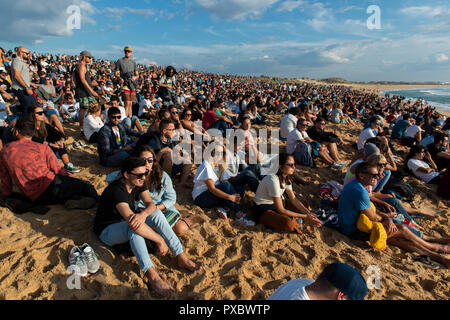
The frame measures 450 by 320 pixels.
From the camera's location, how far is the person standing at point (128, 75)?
7117 millimetres

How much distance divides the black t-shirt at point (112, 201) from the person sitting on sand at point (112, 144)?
2.06 metres

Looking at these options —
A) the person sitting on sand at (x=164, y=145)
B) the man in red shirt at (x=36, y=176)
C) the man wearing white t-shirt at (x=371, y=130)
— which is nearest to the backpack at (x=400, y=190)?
the man wearing white t-shirt at (x=371, y=130)

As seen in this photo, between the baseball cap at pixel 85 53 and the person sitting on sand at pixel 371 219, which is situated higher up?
the baseball cap at pixel 85 53

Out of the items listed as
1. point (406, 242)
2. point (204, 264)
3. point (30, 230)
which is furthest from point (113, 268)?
point (406, 242)

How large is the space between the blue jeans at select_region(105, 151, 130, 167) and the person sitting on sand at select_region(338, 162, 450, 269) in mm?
3817

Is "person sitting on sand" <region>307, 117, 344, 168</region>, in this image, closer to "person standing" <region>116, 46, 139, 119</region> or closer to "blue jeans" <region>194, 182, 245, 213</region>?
"blue jeans" <region>194, 182, 245, 213</region>

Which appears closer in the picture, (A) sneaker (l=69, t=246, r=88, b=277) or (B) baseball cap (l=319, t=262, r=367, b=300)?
(B) baseball cap (l=319, t=262, r=367, b=300)

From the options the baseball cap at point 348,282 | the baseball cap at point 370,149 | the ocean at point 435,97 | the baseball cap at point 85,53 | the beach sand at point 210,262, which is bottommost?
the beach sand at point 210,262

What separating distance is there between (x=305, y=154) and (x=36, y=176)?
5179 millimetres

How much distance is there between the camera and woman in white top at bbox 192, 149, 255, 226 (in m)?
3.64

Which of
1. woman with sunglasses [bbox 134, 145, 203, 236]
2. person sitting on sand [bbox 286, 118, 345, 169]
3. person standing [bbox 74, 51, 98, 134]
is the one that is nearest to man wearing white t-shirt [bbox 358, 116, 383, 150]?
person sitting on sand [bbox 286, 118, 345, 169]

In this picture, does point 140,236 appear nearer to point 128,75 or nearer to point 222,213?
point 222,213

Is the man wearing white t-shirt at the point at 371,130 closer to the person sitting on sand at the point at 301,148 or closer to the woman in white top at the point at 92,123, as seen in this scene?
the person sitting on sand at the point at 301,148
